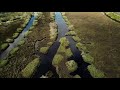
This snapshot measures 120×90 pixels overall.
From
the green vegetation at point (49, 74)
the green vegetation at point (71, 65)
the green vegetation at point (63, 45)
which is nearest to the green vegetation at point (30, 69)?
the green vegetation at point (49, 74)

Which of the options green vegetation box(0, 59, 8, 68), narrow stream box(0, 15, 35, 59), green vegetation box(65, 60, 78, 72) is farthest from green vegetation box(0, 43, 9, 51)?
green vegetation box(65, 60, 78, 72)

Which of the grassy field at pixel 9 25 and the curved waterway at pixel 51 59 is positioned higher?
the curved waterway at pixel 51 59

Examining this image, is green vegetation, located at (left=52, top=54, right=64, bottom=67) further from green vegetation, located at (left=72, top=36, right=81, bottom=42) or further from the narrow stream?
the narrow stream

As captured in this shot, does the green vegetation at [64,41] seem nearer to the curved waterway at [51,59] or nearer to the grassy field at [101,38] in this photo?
the curved waterway at [51,59]

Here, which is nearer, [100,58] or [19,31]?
[100,58]

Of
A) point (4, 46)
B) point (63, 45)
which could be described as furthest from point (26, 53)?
point (63, 45)
